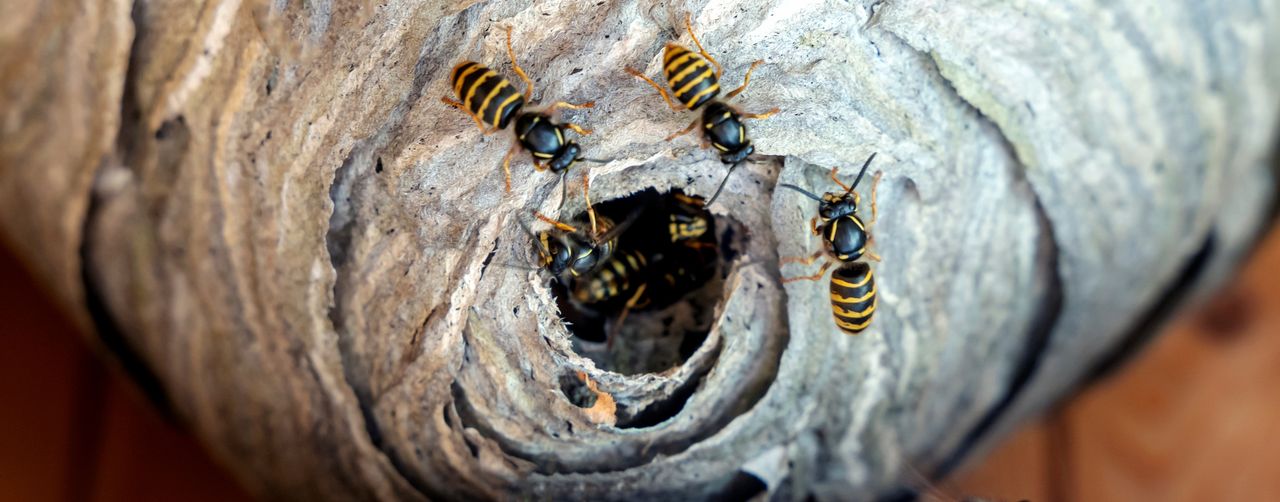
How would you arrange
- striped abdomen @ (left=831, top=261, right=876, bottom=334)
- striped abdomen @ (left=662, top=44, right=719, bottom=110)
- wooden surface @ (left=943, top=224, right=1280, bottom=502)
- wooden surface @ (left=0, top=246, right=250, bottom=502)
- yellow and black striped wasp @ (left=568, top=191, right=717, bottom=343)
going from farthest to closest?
wooden surface @ (left=943, top=224, right=1280, bottom=502)
wooden surface @ (left=0, top=246, right=250, bottom=502)
yellow and black striped wasp @ (left=568, top=191, right=717, bottom=343)
striped abdomen @ (left=831, top=261, right=876, bottom=334)
striped abdomen @ (left=662, top=44, right=719, bottom=110)

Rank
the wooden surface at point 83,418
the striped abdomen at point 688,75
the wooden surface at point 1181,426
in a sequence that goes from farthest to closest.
Result: the wooden surface at point 1181,426 → the wooden surface at point 83,418 → the striped abdomen at point 688,75

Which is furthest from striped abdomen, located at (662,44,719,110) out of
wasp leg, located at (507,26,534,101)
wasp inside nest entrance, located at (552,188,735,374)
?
wasp inside nest entrance, located at (552,188,735,374)

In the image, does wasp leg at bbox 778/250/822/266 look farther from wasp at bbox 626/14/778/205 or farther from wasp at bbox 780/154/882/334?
wasp at bbox 626/14/778/205

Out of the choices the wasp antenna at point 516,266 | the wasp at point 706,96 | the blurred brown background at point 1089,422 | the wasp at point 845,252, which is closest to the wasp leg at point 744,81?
the wasp at point 706,96

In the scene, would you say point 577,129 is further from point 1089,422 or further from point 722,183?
point 1089,422

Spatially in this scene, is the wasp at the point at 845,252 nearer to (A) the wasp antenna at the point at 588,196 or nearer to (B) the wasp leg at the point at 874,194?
(B) the wasp leg at the point at 874,194

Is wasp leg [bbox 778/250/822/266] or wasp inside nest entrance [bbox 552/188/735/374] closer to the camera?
wasp leg [bbox 778/250/822/266]

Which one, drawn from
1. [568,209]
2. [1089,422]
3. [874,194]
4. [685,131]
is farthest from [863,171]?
[1089,422]
